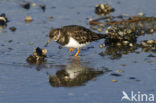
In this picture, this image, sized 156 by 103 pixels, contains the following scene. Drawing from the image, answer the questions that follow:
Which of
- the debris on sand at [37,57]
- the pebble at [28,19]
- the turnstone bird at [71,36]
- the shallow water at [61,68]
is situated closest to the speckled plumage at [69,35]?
the turnstone bird at [71,36]

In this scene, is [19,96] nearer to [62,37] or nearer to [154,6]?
[62,37]

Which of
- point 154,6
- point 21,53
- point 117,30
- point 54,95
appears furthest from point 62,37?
point 154,6

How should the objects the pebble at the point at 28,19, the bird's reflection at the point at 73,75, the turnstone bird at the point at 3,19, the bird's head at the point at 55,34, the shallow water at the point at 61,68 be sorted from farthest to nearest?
the pebble at the point at 28,19 < the turnstone bird at the point at 3,19 < the bird's head at the point at 55,34 < the bird's reflection at the point at 73,75 < the shallow water at the point at 61,68

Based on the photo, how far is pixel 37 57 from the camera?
12320 millimetres

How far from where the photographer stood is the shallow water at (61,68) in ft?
32.0

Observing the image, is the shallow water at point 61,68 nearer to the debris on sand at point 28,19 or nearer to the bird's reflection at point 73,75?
the bird's reflection at point 73,75

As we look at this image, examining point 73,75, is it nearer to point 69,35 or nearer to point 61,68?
point 61,68

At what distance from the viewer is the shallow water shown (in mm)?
9758

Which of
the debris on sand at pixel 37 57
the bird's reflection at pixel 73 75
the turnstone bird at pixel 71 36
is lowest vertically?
the bird's reflection at pixel 73 75

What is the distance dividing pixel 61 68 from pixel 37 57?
3.28 feet

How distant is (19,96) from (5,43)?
15.0ft

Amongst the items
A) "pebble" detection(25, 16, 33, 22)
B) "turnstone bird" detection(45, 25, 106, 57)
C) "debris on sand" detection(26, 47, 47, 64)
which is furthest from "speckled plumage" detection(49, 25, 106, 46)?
"pebble" detection(25, 16, 33, 22)

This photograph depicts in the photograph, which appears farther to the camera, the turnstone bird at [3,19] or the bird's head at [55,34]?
the turnstone bird at [3,19]

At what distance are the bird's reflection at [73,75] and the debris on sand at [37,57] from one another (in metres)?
0.92
